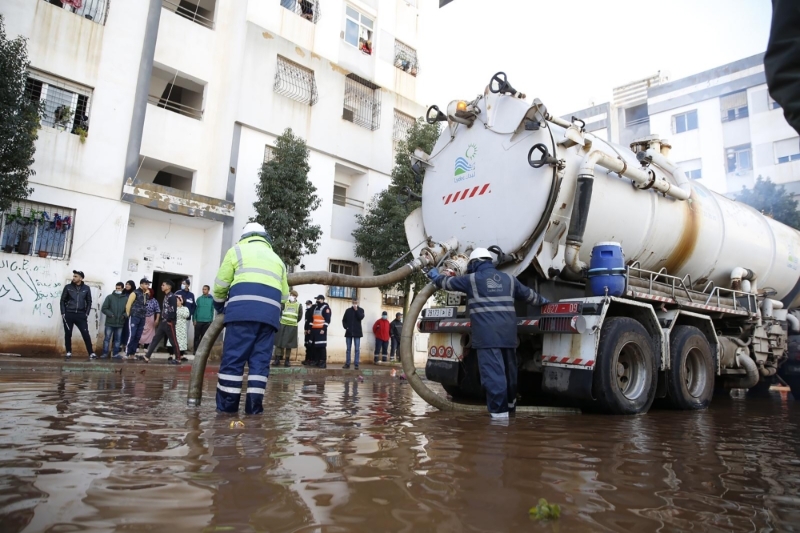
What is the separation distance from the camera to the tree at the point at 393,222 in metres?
15.8

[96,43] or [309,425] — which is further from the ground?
[96,43]

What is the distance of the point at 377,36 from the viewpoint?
63.9 feet

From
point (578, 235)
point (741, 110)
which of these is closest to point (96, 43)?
point (578, 235)

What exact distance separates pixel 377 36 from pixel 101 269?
1256cm

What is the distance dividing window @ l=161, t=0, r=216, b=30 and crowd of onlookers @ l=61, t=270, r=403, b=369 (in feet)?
26.0

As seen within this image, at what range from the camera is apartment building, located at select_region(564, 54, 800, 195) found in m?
13.9

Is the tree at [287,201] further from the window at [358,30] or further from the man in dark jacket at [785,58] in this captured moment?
the man in dark jacket at [785,58]

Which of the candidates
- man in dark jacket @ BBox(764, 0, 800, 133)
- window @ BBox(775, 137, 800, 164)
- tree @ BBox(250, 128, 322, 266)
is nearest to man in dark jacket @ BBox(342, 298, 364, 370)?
tree @ BBox(250, 128, 322, 266)

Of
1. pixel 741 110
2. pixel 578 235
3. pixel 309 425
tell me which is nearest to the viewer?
pixel 309 425

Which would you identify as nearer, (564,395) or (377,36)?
(564,395)

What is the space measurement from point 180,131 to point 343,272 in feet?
20.1

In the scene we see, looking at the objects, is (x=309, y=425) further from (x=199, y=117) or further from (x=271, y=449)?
(x=199, y=117)

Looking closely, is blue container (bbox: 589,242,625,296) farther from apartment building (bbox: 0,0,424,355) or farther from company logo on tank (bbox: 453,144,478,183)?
apartment building (bbox: 0,0,424,355)

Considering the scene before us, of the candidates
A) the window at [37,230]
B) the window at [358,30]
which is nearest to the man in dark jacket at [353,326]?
the window at [37,230]
